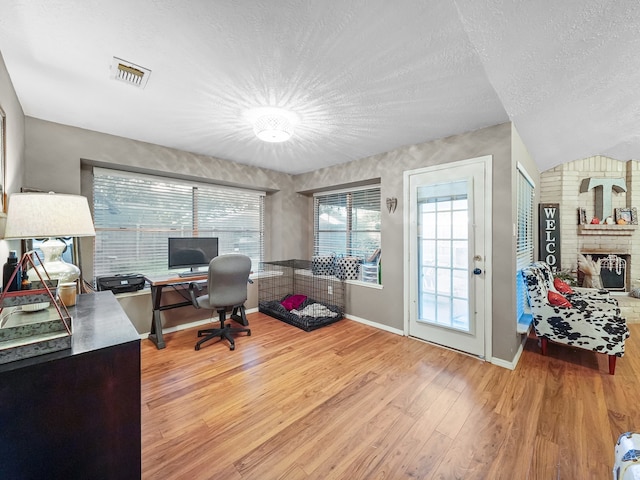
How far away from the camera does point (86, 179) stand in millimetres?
2904

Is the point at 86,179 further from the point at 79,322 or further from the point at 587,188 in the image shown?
the point at 587,188

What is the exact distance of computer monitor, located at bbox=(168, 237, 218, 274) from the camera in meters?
3.25

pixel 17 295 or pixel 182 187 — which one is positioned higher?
pixel 182 187

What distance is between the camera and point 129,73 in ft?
5.66

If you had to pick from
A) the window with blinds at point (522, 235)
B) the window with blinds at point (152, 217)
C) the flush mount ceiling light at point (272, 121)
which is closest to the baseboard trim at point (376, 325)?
the window with blinds at point (522, 235)

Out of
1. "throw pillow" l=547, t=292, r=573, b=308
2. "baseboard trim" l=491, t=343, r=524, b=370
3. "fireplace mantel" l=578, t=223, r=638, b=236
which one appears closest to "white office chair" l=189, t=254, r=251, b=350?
"baseboard trim" l=491, t=343, r=524, b=370

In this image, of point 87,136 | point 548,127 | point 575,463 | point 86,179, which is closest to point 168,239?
point 86,179

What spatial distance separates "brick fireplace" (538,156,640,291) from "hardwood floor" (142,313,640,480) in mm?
2023

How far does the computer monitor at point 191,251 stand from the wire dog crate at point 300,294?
3.31ft

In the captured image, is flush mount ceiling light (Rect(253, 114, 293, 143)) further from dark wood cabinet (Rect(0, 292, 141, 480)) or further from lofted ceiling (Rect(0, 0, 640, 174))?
dark wood cabinet (Rect(0, 292, 141, 480))

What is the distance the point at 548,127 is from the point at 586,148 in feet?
5.99

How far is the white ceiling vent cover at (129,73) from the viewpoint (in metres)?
1.64

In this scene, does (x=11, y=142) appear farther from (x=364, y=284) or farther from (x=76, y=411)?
(x=364, y=284)

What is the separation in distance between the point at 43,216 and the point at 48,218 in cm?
2
